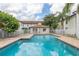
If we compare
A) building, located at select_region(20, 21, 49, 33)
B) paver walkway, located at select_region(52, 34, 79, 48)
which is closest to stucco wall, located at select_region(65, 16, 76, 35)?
paver walkway, located at select_region(52, 34, 79, 48)

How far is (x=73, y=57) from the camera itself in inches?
247

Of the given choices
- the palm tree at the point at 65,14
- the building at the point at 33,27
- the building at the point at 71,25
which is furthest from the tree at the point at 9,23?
the building at the point at 71,25

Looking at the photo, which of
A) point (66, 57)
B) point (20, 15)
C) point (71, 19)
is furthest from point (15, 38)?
point (66, 57)

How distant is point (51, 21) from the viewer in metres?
7.79

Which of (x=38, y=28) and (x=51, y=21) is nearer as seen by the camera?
(x=51, y=21)

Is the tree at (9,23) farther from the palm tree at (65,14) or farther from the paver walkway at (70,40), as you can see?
the paver walkway at (70,40)

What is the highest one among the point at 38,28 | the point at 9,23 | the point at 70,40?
the point at 9,23

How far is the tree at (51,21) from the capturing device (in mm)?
7535

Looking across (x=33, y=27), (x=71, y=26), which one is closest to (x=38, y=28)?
(x=33, y=27)

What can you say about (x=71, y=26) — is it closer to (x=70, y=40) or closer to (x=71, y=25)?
(x=71, y=25)

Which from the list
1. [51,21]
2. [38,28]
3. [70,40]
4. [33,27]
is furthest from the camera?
[38,28]

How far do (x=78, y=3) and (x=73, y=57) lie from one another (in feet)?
6.50

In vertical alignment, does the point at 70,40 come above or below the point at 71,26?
below

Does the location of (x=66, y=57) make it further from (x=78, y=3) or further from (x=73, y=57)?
(x=78, y=3)
